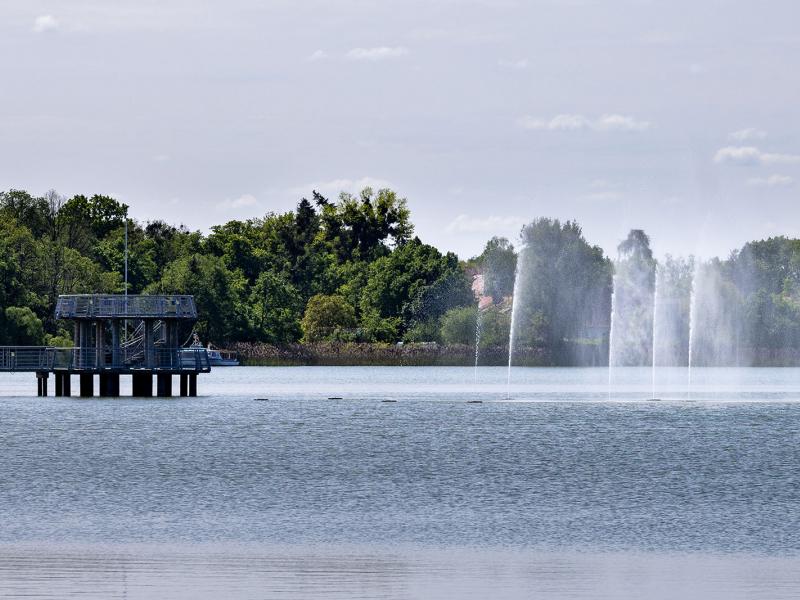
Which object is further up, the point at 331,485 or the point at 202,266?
the point at 202,266

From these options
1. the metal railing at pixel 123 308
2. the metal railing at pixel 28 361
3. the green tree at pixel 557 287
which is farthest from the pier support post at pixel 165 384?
the green tree at pixel 557 287

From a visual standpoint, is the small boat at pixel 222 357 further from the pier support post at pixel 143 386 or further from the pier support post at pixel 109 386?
the pier support post at pixel 109 386

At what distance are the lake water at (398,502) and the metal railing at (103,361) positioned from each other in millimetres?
2739

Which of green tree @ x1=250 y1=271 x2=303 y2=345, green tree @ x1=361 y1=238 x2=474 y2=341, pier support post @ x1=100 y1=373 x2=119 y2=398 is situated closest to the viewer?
pier support post @ x1=100 y1=373 x2=119 y2=398

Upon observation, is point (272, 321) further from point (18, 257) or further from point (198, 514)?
point (198, 514)

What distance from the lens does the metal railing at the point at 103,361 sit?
8581 centimetres

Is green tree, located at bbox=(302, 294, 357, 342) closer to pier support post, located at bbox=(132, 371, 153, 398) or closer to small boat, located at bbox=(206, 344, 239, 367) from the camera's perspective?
small boat, located at bbox=(206, 344, 239, 367)

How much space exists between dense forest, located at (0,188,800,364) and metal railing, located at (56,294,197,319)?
214ft

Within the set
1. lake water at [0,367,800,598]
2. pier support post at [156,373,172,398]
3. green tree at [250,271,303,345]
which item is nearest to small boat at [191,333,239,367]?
green tree at [250,271,303,345]

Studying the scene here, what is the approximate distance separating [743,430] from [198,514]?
121ft

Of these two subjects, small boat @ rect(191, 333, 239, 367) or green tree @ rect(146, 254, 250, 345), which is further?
green tree @ rect(146, 254, 250, 345)

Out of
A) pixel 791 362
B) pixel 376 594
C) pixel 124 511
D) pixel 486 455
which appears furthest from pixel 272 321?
pixel 376 594

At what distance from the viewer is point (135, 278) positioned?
173m

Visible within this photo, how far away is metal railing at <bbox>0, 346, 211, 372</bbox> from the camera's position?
8581 centimetres
